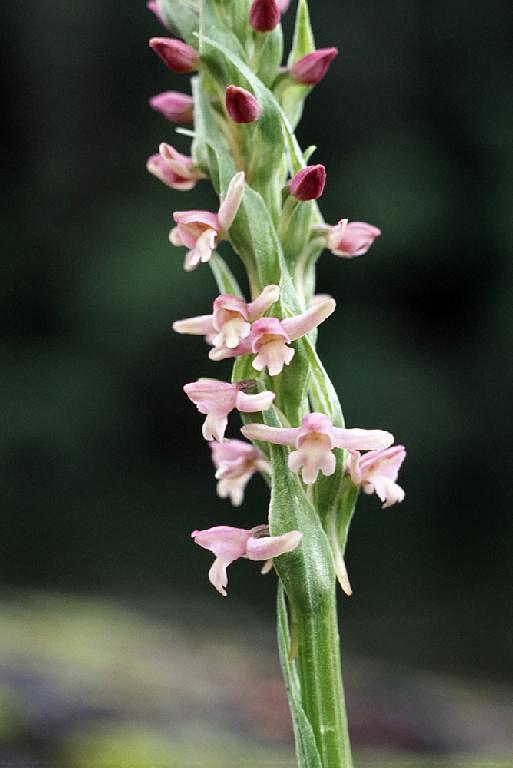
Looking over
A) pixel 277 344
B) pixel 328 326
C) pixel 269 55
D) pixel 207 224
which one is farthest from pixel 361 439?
pixel 328 326

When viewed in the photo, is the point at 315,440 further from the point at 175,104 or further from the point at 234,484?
the point at 175,104

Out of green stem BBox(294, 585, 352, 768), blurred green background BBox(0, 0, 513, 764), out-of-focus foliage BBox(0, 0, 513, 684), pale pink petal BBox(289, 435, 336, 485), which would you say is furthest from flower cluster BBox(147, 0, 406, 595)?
out-of-focus foliage BBox(0, 0, 513, 684)

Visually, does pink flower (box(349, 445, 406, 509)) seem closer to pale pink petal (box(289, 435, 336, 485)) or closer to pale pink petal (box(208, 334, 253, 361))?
pale pink petal (box(289, 435, 336, 485))

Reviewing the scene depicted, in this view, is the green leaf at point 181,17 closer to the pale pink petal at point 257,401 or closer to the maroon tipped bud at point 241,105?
the maroon tipped bud at point 241,105

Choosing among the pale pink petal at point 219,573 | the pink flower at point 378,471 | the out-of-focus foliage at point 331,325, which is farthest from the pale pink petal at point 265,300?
the out-of-focus foliage at point 331,325

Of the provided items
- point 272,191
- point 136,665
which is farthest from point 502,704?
point 272,191

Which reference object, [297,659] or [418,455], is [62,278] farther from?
[297,659]

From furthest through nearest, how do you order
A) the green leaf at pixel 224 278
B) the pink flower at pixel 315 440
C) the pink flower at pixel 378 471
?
1. the green leaf at pixel 224 278
2. the pink flower at pixel 378 471
3. the pink flower at pixel 315 440
